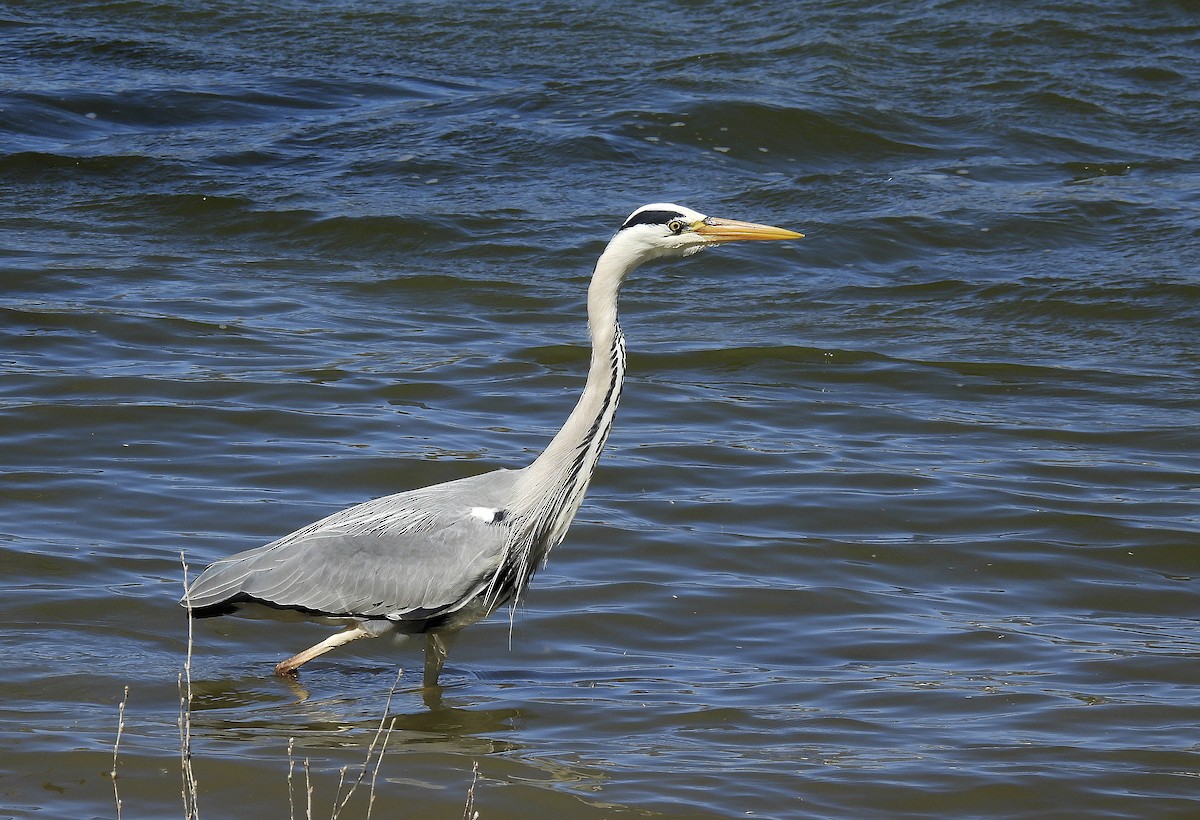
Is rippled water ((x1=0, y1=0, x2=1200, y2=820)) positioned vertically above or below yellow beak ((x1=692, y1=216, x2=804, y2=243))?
below

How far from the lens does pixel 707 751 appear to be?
5.47 meters

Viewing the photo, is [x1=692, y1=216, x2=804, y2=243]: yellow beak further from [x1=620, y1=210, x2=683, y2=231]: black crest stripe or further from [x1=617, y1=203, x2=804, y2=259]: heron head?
[x1=620, y1=210, x2=683, y2=231]: black crest stripe

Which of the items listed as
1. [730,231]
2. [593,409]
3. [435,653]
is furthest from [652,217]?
[435,653]

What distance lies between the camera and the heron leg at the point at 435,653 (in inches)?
244

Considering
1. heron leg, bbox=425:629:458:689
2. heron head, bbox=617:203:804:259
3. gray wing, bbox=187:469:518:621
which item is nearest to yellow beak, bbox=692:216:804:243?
heron head, bbox=617:203:804:259

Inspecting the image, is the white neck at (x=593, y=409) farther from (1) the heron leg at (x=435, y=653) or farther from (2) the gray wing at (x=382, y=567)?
(1) the heron leg at (x=435, y=653)

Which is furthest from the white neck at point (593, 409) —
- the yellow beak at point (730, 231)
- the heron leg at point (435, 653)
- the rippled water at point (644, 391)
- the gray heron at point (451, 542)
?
the rippled water at point (644, 391)

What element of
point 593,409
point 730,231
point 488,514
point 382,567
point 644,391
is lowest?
point 644,391

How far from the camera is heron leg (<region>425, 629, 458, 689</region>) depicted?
6203 millimetres

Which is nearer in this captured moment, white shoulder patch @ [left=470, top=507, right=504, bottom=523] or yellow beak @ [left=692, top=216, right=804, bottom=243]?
white shoulder patch @ [left=470, top=507, right=504, bottom=523]

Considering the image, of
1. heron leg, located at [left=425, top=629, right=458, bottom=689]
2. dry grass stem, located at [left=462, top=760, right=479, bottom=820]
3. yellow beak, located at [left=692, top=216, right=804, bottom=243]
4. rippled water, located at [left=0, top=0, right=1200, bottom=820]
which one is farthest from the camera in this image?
yellow beak, located at [left=692, top=216, right=804, bottom=243]

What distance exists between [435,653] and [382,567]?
1.34ft

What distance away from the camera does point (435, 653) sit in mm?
6242

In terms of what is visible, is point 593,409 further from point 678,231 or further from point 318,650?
point 318,650
